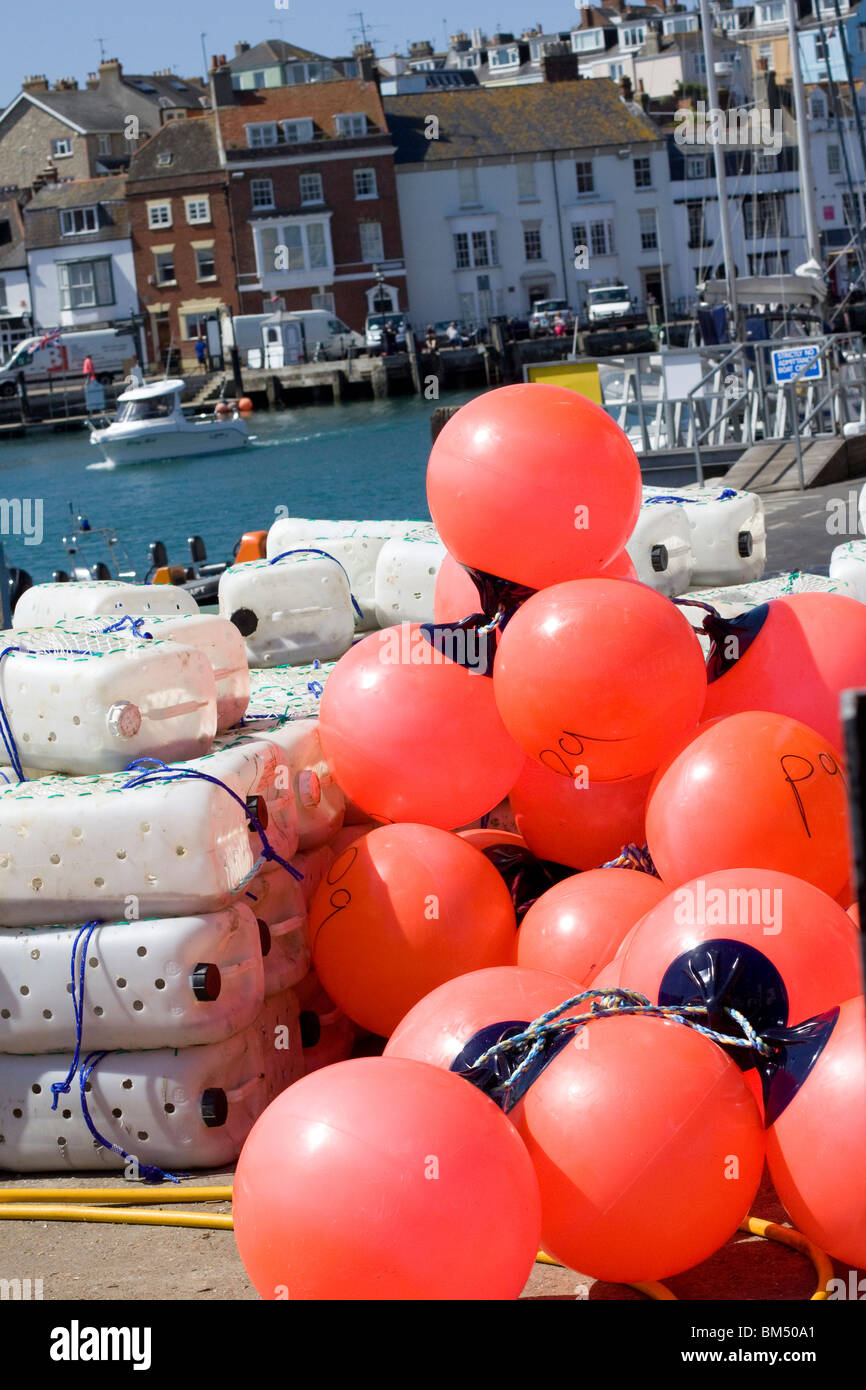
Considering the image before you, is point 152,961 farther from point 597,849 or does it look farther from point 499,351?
point 499,351

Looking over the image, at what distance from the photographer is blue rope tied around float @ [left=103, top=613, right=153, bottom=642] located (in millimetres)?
5043

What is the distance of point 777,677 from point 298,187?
60.0 m

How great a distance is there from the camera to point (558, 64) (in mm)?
65375

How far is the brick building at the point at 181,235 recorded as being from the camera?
2382 inches

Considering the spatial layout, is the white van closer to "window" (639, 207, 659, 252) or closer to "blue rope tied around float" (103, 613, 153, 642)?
"window" (639, 207, 659, 252)

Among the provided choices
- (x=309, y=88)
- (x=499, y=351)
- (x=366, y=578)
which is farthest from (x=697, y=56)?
(x=366, y=578)

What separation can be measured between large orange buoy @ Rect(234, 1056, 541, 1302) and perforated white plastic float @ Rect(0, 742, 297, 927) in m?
1.29

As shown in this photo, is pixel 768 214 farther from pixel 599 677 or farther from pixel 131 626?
pixel 599 677

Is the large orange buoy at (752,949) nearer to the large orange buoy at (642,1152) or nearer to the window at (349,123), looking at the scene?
the large orange buoy at (642,1152)

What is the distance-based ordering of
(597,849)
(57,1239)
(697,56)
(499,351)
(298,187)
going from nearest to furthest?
1. (57,1239)
2. (597,849)
3. (499,351)
4. (298,187)
5. (697,56)

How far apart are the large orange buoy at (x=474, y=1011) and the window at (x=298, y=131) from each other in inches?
2415

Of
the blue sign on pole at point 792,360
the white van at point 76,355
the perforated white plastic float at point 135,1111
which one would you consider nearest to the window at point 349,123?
the white van at point 76,355

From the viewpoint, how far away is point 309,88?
201ft

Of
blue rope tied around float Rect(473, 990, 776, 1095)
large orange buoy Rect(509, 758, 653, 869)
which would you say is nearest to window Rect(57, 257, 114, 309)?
large orange buoy Rect(509, 758, 653, 869)
